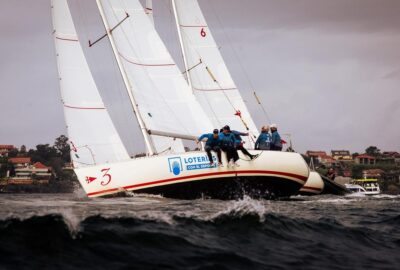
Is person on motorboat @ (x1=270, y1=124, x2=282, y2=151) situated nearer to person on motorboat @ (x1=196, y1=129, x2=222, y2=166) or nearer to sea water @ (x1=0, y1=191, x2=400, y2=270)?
person on motorboat @ (x1=196, y1=129, x2=222, y2=166)

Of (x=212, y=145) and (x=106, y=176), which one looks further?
(x=212, y=145)

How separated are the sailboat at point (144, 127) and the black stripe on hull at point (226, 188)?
0.03m

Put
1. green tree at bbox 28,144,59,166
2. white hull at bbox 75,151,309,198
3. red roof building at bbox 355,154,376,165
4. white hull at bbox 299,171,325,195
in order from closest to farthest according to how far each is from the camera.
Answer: white hull at bbox 75,151,309,198
white hull at bbox 299,171,325,195
green tree at bbox 28,144,59,166
red roof building at bbox 355,154,376,165

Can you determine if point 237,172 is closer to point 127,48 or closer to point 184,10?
point 127,48

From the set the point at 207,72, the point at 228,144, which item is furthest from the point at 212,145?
the point at 207,72

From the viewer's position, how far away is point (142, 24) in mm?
24000

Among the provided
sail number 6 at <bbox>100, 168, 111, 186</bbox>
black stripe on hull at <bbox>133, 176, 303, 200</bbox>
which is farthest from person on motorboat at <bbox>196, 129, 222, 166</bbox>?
sail number 6 at <bbox>100, 168, 111, 186</bbox>

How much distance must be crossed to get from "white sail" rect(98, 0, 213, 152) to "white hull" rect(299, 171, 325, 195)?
7.46 metres

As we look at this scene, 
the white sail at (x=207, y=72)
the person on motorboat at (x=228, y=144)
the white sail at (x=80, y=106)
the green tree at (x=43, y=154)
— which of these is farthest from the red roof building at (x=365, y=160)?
the person on motorboat at (x=228, y=144)

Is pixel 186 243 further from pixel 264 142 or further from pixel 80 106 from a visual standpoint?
pixel 80 106

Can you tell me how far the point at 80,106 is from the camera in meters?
23.2

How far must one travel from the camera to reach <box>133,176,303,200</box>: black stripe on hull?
69.3ft

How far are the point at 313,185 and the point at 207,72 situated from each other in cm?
772

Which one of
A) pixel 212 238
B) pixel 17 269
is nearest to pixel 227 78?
pixel 212 238
